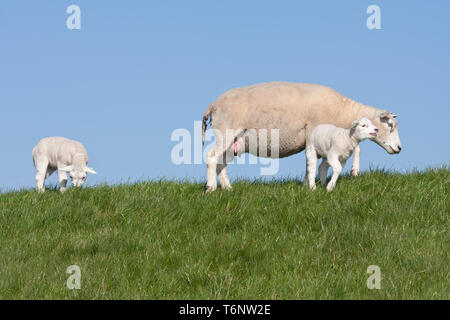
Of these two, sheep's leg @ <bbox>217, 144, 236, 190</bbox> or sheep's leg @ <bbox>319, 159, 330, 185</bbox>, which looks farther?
sheep's leg @ <bbox>217, 144, 236, 190</bbox>

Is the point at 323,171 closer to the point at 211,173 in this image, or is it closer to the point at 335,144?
the point at 335,144

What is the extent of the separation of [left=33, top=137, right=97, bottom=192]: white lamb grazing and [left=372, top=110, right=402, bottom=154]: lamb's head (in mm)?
6138

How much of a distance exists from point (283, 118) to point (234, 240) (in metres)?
3.61

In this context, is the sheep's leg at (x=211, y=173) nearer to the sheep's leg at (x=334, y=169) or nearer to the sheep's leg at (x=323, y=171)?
the sheep's leg at (x=323, y=171)

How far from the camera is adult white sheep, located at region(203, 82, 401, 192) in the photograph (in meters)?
10.3

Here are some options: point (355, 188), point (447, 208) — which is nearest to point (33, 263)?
point (355, 188)

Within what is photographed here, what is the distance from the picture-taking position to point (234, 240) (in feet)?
24.1

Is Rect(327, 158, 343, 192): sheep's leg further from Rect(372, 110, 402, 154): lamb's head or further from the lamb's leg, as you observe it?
Rect(372, 110, 402, 154): lamb's head

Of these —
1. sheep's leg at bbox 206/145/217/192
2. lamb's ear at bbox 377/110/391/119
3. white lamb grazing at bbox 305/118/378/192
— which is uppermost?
lamb's ear at bbox 377/110/391/119

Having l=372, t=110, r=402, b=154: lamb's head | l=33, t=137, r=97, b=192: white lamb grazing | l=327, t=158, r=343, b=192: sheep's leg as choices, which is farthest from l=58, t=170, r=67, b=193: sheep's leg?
l=372, t=110, r=402, b=154: lamb's head

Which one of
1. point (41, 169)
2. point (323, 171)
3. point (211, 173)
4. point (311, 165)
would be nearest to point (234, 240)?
point (311, 165)

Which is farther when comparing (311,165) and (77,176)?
(77,176)

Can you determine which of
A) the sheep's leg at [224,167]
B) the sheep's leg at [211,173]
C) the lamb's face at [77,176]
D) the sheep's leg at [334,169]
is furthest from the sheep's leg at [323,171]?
the lamb's face at [77,176]
